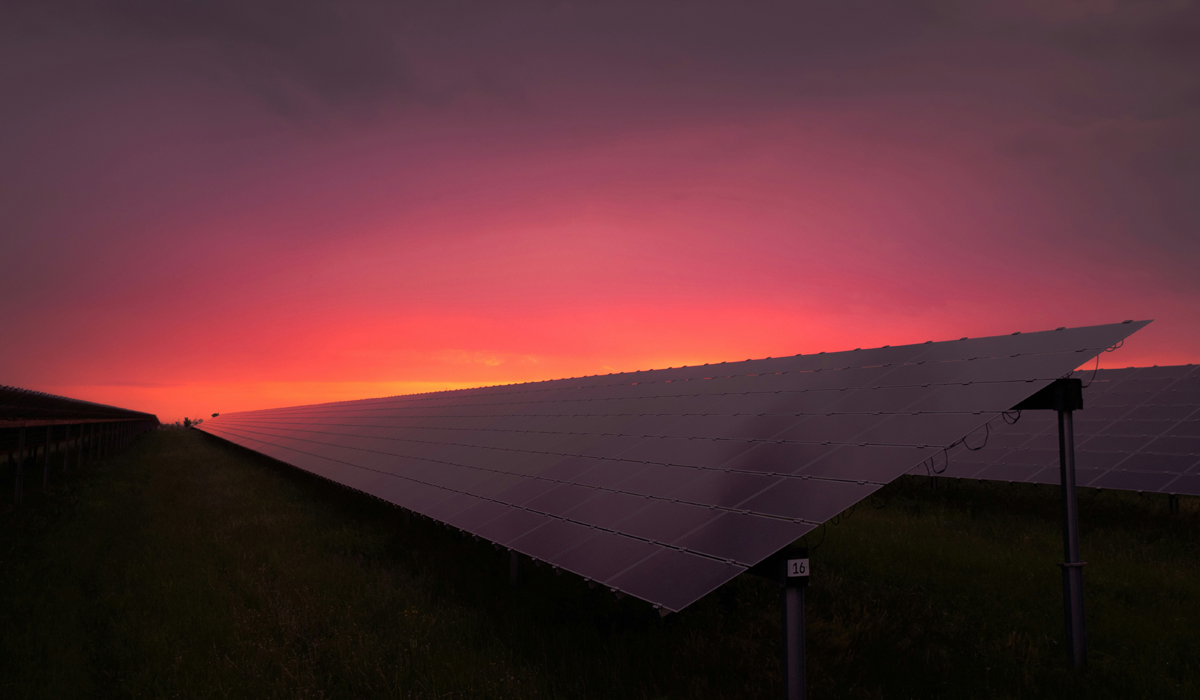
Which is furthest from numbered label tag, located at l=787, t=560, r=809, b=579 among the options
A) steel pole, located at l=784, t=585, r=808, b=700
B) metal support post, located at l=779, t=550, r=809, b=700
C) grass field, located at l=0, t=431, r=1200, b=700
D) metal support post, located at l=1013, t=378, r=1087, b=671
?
metal support post, located at l=1013, t=378, r=1087, b=671

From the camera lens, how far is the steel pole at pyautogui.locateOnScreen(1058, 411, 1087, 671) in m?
7.92

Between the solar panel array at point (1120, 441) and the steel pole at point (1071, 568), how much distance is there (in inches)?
416

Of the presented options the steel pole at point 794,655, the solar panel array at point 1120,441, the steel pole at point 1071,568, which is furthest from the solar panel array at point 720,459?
the solar panel array at point 1120,441

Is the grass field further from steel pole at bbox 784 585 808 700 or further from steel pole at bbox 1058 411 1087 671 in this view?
steel pole at bbox 784 585 808 700

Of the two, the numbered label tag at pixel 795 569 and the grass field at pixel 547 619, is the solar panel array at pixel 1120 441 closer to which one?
the grass field at pixel 547 619

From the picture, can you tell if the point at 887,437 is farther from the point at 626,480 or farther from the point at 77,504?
the point at 77,504

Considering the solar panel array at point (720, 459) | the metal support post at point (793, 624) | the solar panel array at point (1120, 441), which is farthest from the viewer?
the solar panel array at point (1120, 441)

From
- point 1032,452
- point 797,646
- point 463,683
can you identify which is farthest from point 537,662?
point 1032,452

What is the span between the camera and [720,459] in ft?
28.6

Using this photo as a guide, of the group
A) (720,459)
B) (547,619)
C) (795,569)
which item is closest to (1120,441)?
(720,459)

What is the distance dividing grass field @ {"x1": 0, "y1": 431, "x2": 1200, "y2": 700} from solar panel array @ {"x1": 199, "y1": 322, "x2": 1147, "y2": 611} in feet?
4.64

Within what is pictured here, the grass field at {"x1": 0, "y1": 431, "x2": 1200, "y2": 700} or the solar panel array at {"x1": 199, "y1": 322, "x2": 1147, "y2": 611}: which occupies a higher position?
the solar panel array at {"x1": 199, "y1": 322, "x2": 1147, "y2": 611}

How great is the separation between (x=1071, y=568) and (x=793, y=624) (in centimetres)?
497

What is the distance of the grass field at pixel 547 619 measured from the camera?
7.49 metres
